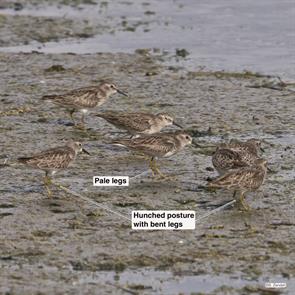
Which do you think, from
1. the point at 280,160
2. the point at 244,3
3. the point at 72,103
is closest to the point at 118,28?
the point at 244,3

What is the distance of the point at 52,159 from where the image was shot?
14977 mm

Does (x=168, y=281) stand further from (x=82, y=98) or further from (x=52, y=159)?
(x=82, y=98)

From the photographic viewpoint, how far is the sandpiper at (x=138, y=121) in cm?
1762

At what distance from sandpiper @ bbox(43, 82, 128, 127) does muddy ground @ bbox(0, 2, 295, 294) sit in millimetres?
353

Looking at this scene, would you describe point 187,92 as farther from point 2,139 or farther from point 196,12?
point 196,12

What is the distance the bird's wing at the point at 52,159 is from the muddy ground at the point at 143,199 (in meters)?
0.39

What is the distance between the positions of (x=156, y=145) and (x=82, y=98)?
3.04 meters

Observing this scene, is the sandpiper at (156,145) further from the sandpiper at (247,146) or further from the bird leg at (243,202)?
the bird leg at (243,202)

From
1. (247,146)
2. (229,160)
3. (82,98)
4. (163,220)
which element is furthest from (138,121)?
(163,220)

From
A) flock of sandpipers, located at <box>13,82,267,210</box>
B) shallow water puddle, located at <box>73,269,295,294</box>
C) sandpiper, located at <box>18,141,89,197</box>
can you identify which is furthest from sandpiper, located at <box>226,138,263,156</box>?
shallow water puddle, located at <box>73,269,295,294</box>

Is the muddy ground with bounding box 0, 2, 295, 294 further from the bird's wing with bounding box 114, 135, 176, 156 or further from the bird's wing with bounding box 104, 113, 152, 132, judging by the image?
the bird's wing with bounding box 104, 113, 152, 132

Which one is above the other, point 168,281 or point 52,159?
point 52,159

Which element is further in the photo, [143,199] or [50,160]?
[50,160]

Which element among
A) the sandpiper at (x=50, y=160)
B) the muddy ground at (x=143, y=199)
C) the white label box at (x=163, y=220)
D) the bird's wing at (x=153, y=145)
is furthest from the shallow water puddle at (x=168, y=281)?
the bird's wing at (x=153, y=145)
